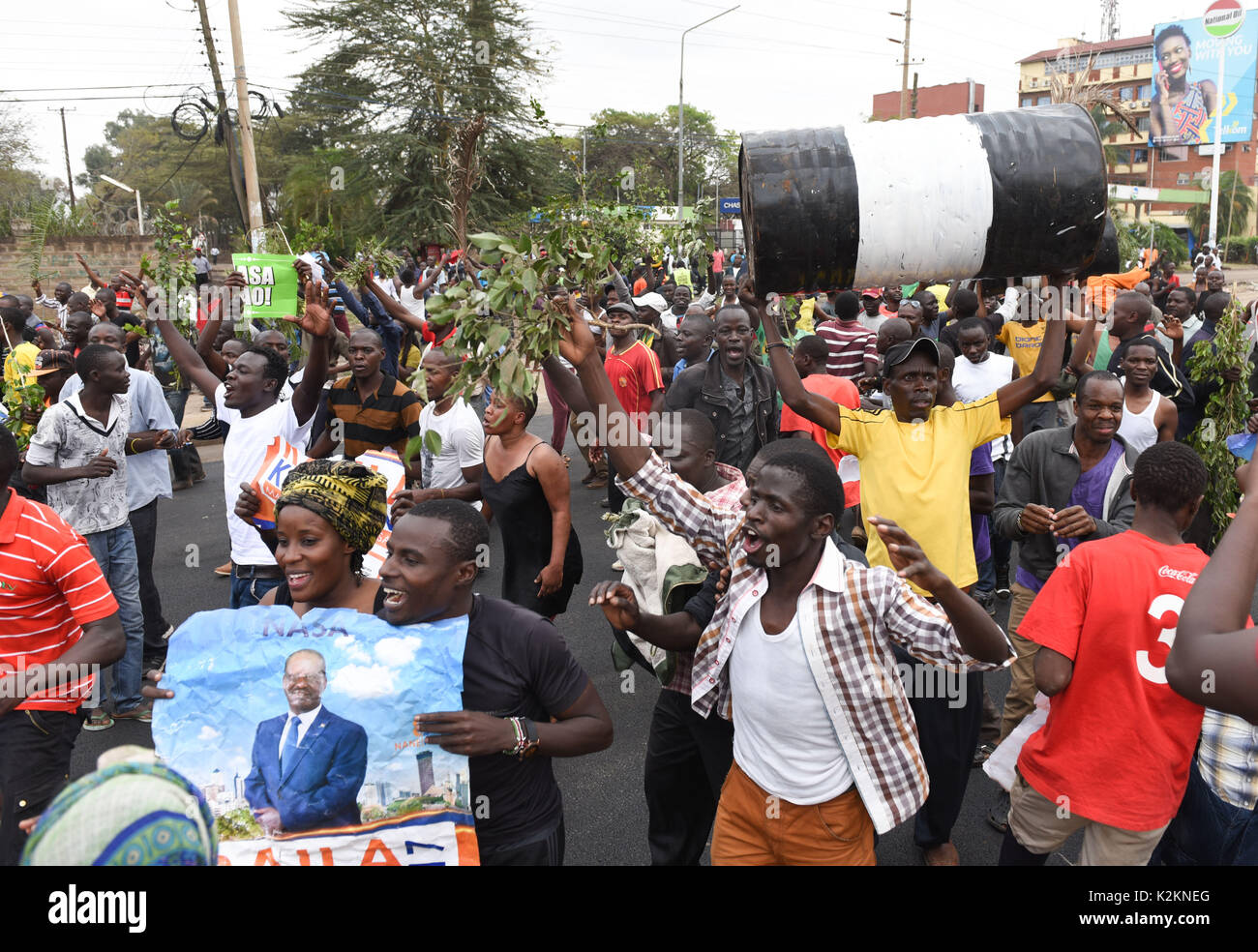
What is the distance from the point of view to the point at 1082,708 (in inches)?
112

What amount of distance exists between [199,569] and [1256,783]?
7237 mm

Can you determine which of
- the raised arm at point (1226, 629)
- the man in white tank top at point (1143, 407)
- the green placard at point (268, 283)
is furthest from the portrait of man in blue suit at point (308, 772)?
the green placard at point (268, 283)

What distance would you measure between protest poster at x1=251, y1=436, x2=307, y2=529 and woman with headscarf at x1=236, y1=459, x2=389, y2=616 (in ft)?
4.12

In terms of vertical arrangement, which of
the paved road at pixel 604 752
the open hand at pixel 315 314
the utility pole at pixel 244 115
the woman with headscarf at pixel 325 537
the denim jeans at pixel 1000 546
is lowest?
the paved road at pixel 604 752

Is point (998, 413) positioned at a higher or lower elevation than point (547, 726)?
higher

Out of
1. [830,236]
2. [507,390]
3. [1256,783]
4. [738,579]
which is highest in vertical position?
[830,236]

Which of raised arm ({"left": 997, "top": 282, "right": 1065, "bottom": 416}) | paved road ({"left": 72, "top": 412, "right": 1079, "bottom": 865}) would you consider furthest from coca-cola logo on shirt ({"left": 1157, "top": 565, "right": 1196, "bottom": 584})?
paved road ({"left": 72, "top": 412, "right": 1079, "bottom": 865})

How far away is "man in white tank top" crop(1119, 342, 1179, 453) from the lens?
488cm

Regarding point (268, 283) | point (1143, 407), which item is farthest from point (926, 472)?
point (268, 283)

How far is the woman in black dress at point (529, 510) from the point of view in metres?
4.46

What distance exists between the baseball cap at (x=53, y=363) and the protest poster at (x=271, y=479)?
2968 mm

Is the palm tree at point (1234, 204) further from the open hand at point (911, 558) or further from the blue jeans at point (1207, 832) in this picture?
the open hand at point (911, 558)
